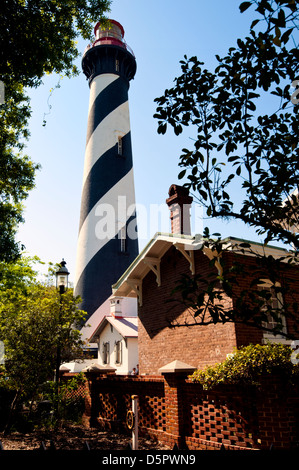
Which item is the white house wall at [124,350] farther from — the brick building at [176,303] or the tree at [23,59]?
the tree at [23,59]

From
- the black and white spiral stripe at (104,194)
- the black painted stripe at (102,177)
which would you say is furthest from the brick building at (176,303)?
the black painted stripe at (102,177)

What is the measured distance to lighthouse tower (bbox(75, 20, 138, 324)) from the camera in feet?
74.3

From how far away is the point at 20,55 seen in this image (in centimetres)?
838

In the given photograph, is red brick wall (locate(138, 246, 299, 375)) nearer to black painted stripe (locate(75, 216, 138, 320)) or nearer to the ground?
the ground

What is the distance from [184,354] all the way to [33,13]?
33.9 ft

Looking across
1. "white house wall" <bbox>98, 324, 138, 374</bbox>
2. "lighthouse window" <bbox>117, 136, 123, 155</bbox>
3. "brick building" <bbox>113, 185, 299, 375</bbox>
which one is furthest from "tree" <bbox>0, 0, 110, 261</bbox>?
"lighthouse window" <bbox>117, 136, 123, 155</bbox>

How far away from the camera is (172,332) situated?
1223cm

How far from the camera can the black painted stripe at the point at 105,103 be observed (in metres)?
25.8

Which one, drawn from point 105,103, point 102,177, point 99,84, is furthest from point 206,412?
point 99,84

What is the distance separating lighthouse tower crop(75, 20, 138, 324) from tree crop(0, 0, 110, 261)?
10431mm

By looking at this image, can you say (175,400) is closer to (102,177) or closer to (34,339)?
(34,339)

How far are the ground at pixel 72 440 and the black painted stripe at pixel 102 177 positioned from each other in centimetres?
1521
